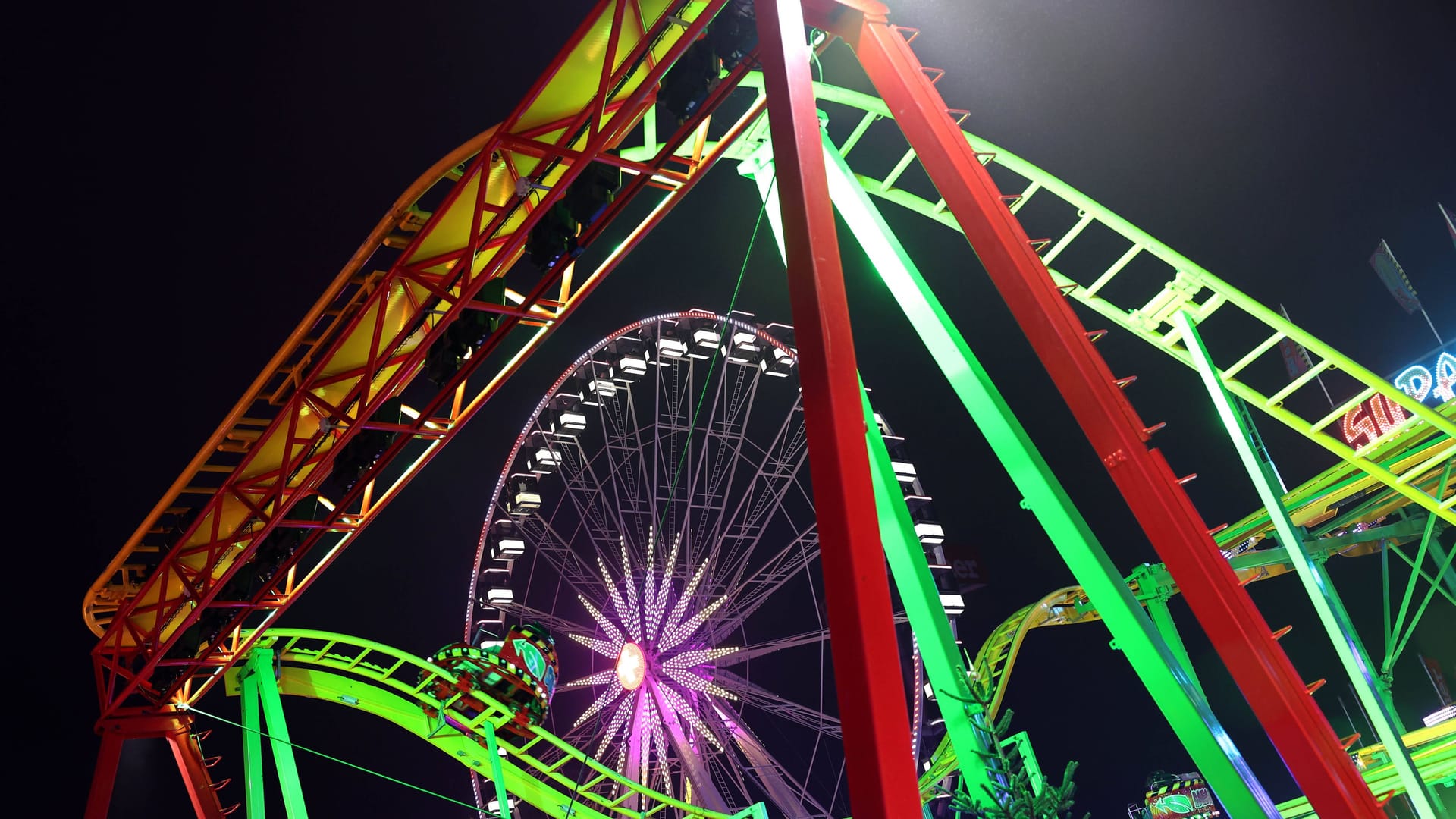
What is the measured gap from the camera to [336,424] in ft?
29.1

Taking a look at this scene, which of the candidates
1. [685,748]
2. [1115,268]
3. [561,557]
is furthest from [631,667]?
[1115,268]

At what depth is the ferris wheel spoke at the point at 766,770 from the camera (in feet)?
41.1

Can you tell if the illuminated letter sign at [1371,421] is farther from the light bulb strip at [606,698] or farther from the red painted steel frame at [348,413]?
A: the red painted steel frame at [348,413]

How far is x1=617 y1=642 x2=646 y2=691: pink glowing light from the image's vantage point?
13086 millimetres

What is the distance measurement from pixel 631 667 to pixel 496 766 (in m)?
2.79

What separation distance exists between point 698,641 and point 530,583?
3.08 meters

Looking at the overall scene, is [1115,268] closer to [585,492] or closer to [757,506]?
[757,506]

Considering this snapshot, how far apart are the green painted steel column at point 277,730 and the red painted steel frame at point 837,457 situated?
854cm

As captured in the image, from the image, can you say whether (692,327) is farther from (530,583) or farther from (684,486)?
(530,583)

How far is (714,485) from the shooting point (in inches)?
556

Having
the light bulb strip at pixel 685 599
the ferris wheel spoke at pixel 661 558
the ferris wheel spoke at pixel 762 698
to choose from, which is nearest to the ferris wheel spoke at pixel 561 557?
the ferris wheel spoke at pixel 661 558

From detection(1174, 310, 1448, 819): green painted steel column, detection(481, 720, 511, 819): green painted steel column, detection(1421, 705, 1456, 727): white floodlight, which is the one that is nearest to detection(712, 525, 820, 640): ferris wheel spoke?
detection(481, 720, 511, 819): green painted steel column

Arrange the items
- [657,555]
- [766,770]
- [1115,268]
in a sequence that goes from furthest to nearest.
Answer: [657,555]
[766,770]
[1115,268]

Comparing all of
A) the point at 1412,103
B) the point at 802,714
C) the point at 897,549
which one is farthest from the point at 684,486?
the point at 1412,103
